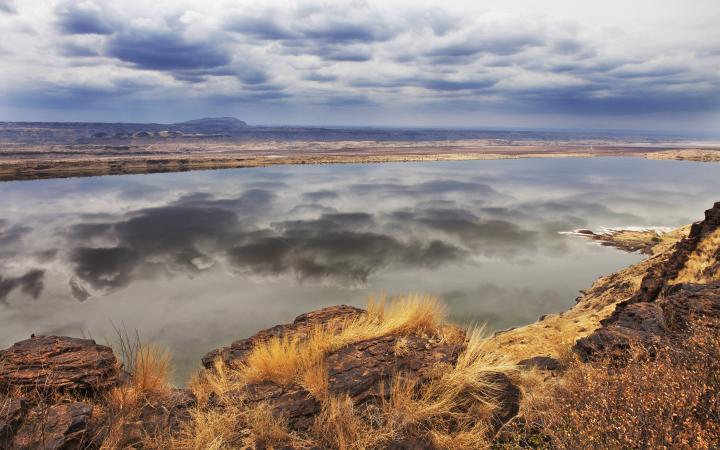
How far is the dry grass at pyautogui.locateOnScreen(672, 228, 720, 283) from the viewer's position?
30.5 feet

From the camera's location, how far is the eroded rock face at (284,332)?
24.3ft

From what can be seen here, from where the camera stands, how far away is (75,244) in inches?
994

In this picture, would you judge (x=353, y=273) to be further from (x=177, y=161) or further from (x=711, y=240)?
(x=177, y=161)

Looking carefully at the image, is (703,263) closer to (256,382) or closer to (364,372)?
(364,372)

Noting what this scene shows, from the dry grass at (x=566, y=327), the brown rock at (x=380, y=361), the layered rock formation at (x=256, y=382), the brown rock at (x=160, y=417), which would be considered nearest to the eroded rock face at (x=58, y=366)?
the layered rock formation at (x=256, y=382)

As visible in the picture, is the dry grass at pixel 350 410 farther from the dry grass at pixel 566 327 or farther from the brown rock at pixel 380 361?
the dry grass at pixel 566 327

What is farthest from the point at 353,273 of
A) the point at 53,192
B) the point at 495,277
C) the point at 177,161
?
the point at 177,161

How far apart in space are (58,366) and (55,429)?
1.53 metres

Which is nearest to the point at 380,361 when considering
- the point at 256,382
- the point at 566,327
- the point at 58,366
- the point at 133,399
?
the point at 256,382

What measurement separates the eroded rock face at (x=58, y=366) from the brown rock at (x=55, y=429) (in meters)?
0.50

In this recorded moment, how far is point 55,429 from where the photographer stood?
4352 mm

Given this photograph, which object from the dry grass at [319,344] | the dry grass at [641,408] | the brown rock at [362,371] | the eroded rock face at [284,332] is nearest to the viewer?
the dry grass at [641,408]

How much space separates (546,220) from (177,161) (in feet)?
244

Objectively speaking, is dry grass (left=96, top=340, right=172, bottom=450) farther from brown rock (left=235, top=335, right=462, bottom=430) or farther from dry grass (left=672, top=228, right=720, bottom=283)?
dry grass (left=672, top=228, right=720, bottom=283)
